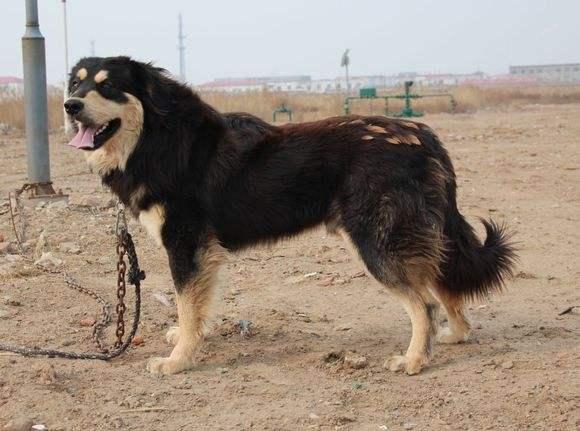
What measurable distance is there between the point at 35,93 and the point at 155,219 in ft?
17.5

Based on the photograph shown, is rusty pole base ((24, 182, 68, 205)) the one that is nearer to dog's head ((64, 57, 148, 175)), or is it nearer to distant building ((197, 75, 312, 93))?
dog's head ((64, 57, 148, 175))

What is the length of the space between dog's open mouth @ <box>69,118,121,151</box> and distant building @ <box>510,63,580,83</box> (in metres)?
127

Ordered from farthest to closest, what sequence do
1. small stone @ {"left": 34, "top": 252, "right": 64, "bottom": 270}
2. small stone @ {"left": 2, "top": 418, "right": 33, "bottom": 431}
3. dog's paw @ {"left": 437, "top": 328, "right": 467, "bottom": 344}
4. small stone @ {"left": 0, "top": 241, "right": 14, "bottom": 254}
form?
small stone @ {"left": 0, "top": 241, "right": 14, "bottom": 254}
small stone @ {"left": 34, "top": 252, "right": 64, "bottom": 270}
dog's paw @ {"left": 437, "top": 328, "right": 467, "bottom": 344}
small stone @ {"left": 2, "top": 418, "right": 33, "bottom": 431}

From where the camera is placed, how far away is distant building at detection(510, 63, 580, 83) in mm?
129500

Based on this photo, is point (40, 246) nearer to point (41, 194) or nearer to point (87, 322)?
point (41, 194)

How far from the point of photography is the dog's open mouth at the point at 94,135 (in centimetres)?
515


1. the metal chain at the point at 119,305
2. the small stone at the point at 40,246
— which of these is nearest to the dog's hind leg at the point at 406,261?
the metal chain at the point at 119,305

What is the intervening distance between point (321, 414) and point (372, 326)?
183cm

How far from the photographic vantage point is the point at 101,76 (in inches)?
204

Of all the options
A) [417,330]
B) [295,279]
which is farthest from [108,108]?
[295,279]

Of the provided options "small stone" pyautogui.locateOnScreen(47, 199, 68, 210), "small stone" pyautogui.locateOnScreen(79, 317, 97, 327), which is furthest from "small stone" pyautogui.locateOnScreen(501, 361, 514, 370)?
"small stone" pyautogui.locateOnScreen(47, 199, 68, 210)

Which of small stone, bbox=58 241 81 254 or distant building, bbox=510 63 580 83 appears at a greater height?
distant building, bbox=510 63 580 83

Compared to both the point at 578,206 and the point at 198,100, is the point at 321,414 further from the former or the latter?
the point at 578,206

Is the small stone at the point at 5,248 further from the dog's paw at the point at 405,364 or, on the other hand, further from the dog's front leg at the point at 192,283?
the dog's paw at the point at 405,364
